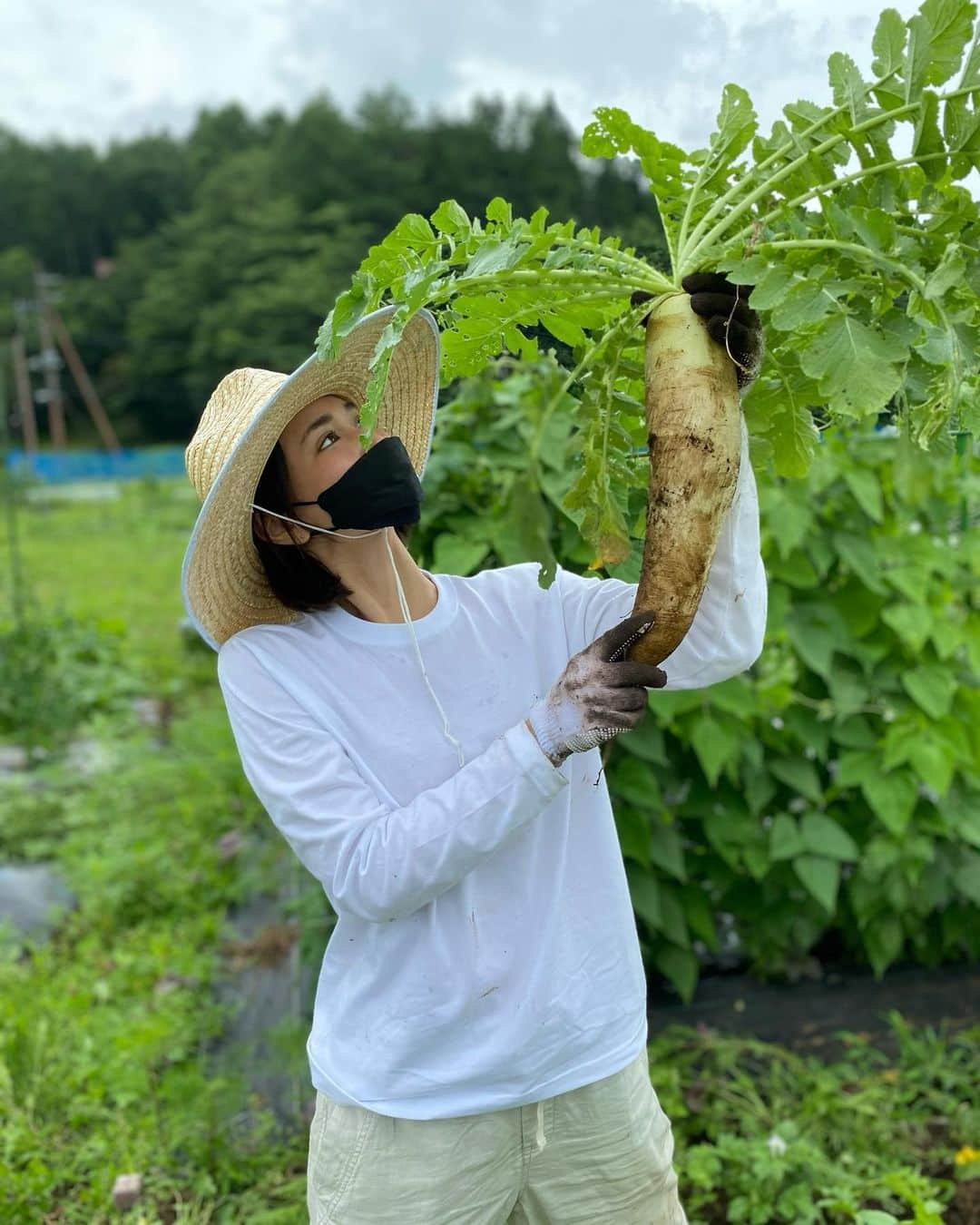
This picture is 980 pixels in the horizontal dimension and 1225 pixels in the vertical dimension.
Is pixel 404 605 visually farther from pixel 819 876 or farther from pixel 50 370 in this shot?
pixel 50 370

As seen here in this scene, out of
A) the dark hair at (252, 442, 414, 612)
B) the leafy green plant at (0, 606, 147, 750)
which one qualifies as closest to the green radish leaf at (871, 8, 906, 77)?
the dark hair at (252, 442, 414, 612)

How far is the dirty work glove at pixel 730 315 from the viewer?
1.25 meters

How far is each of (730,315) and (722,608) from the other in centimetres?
41

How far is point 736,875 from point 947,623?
0.91 metres

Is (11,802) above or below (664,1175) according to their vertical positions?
below

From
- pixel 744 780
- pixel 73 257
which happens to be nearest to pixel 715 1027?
pixel 744 780

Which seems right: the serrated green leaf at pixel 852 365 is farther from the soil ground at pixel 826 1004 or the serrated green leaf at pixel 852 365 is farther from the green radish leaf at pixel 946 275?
the soil ground at pixel 826 1004

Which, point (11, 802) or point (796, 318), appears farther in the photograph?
point (11, 802)

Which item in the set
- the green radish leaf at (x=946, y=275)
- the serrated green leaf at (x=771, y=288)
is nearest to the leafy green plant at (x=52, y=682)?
the serrated green leaf at (x=771, y=288)

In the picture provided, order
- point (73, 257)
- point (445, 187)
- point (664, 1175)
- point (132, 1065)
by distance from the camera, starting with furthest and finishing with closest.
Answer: point (73, 257), point (445, 187), point (132, 1065), point (664, 1175)

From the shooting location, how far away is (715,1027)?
311cm

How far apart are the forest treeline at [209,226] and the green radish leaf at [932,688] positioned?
23.1 metres

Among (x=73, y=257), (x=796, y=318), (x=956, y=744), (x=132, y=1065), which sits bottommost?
(x=132, y=1065)

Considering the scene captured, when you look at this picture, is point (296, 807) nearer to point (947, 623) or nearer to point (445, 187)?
point (947, 623)
